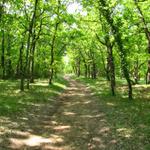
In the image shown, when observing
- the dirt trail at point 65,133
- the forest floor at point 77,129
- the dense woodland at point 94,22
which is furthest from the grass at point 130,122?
the dense woodland at point 94,22

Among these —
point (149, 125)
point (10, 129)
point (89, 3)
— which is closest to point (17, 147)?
point (10, 129)

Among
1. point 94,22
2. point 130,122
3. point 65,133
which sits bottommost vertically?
point 65,133

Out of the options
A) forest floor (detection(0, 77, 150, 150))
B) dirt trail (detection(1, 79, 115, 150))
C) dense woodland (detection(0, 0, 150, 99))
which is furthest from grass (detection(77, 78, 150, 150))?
dense woodland (detection(0, 0, 150, 99))

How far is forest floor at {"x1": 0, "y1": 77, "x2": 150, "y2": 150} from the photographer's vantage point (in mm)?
14523

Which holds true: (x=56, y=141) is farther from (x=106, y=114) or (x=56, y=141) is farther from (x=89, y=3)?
(x=89, y=3)

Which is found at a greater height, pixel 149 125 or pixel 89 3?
pixel 89 3

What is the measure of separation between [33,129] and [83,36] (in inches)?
Answer: 1276

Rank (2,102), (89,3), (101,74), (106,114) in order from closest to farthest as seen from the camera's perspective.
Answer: (106,114), (2,102), (89,3), (101,74)

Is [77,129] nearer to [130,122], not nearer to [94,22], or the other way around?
[130,122]

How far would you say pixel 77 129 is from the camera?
18.0m

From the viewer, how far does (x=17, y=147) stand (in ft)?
46.0

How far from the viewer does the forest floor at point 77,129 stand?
572 inches

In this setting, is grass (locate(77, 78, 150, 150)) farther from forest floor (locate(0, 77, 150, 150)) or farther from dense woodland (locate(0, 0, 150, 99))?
dense woodland (locate(0, 0, 150, 99))

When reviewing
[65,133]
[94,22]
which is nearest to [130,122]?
[65,133]
